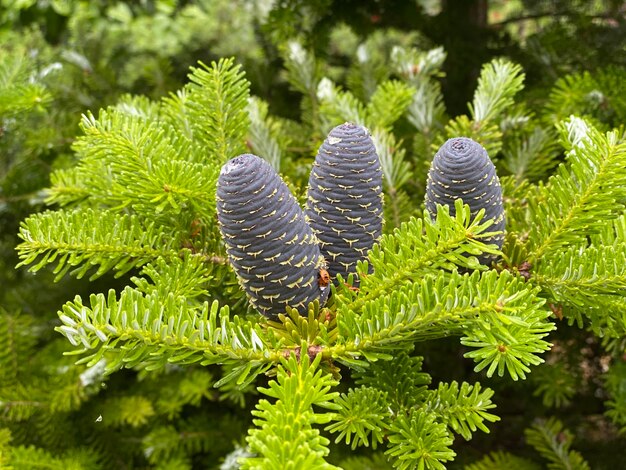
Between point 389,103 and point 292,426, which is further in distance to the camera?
point 389,103

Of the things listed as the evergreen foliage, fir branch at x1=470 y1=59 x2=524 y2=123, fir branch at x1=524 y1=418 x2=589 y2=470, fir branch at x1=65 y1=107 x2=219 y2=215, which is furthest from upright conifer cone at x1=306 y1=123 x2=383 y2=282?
fir branch at x1=524 y1=418 x2=589 y2=470

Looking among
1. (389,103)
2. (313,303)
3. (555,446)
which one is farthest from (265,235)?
(555,446)

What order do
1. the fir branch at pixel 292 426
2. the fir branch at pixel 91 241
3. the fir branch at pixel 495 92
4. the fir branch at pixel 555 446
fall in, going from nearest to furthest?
the fir branch at pixel 292 426 < the fir branch at pixel 91 241 < the fir branch at pixel 495 92 < the fir branch at pixel 555 446

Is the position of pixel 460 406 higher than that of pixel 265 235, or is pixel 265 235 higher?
pixel 265 235

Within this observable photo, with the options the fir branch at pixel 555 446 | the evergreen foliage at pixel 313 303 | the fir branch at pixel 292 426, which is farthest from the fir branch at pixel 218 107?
the fir branch at pixel 555 446

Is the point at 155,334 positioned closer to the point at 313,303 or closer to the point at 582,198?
the point at 313,303

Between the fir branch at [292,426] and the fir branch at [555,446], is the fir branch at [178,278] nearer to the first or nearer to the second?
the fir branch at [292,426]
